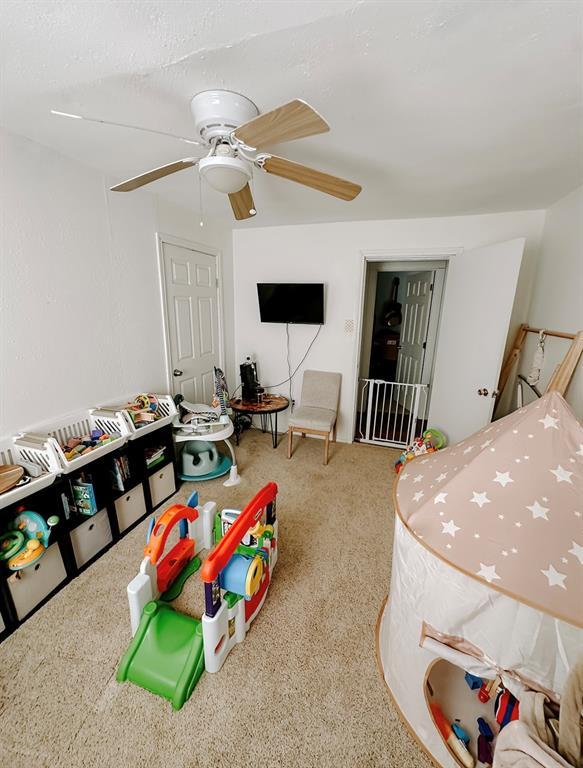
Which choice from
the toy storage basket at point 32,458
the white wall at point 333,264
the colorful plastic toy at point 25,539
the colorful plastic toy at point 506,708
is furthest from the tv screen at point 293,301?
the colorful plastic toy at point 506,708

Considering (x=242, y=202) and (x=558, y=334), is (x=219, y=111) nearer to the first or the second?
(x=242, y=202)

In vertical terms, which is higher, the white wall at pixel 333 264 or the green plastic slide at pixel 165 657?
the white wall at pixel 333 264

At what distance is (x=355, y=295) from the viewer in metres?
3.13

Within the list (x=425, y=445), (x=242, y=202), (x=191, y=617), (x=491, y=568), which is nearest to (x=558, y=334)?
(x=425, y=445)

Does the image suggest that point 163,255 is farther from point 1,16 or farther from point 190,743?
point 190,743

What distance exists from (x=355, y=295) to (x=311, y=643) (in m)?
2.80

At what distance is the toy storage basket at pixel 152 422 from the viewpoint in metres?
2.04

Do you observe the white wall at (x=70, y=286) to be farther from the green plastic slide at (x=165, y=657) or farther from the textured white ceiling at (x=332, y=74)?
the green plastic slide at (x=165, y=657)

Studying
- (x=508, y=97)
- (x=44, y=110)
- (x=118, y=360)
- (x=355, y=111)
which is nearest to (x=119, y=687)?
(x=118, y=360)

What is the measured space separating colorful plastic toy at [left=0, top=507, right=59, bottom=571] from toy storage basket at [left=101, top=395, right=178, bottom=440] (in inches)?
25.4

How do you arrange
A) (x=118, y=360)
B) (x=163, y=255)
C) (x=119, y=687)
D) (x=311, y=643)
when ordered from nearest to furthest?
(x=119, y=687) → (x=311, y=643) → (x=118, y=360) → (x=163, y=255)

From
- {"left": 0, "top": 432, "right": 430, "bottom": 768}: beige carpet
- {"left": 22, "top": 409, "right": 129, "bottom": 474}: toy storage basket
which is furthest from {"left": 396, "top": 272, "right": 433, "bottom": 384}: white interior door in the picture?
{"left": 22, "top": 409, "right": 129, "bottom": 474}: toy storage basket

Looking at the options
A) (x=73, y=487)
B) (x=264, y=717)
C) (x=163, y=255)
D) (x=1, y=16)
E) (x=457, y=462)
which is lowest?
(x=264, y=717)

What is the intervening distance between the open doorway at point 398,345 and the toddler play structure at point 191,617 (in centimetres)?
221
